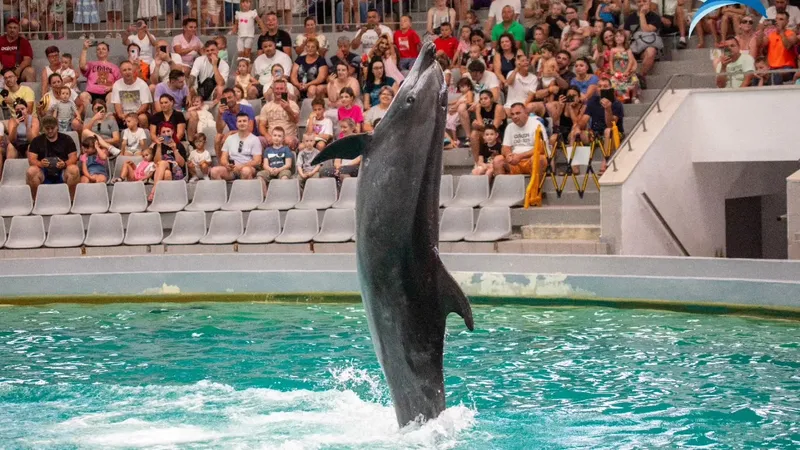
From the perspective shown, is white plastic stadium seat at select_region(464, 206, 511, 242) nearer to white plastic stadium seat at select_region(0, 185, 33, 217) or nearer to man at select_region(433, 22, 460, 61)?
man at select_region(433, 22, 460, 61)

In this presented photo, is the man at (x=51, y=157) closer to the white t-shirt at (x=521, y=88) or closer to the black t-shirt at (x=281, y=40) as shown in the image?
the black t-shirt at (x=281, y=40)

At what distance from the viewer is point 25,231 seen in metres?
16.7

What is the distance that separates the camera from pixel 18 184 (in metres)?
17.8

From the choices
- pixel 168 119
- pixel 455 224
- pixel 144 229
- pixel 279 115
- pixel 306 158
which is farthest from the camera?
pixel 168 119

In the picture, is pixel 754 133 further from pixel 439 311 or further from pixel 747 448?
pixel 439 311

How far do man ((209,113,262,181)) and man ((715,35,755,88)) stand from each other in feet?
21.8

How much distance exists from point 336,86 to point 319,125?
120cm

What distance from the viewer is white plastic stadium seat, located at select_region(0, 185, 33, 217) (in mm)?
17203

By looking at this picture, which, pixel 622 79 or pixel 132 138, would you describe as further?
pixel 132 138

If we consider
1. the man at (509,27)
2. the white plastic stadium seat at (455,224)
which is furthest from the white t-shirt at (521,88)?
the white plastic stadium seat at (455,224)

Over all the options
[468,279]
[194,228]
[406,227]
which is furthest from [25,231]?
[406,227]

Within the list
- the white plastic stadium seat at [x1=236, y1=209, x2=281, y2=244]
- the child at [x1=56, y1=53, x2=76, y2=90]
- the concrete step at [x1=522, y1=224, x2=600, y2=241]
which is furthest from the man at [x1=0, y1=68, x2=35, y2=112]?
the concrete step at [x1=522, y1=224, x2=600, y2=241]

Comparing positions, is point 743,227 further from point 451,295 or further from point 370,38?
point 451,295

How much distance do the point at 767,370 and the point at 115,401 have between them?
5255 mm
